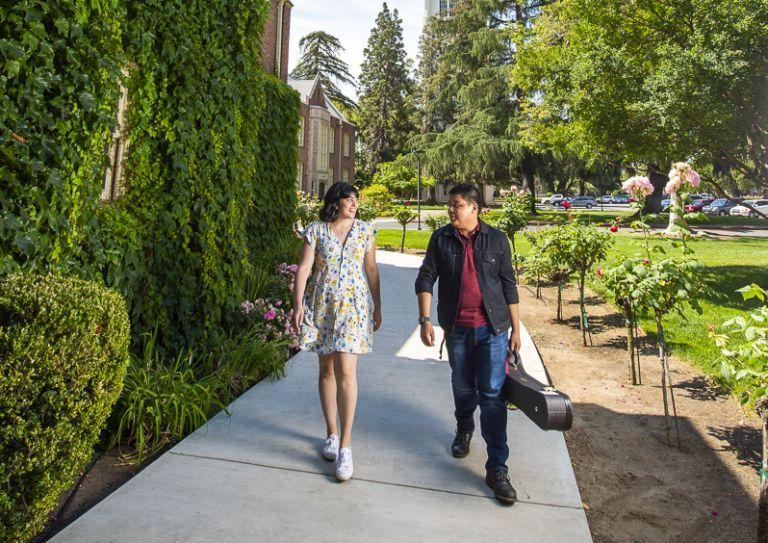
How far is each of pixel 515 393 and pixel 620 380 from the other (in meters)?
3.17

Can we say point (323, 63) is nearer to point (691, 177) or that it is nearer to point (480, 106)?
point (480, 106)

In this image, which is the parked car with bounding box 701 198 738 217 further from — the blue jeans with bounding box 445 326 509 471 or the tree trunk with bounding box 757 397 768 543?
the blue jeans with bounding box 445 326 509 471

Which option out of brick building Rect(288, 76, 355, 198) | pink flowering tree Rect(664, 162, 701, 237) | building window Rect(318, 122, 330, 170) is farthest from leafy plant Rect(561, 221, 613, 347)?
building window Rect(318, 122, 330, 170)

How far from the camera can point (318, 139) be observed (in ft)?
121

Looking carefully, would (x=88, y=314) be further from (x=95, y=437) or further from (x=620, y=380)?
(x=620, y=380)

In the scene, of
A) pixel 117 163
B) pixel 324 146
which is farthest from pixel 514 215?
pixel 324 146

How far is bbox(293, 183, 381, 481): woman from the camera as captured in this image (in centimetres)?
344

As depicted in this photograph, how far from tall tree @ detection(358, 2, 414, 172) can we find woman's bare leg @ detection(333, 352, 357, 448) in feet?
205

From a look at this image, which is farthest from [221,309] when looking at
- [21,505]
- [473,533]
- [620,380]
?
[620,380]

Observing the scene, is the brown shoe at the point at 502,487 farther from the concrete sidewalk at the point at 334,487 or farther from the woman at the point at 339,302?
the woman at the point at 339,302

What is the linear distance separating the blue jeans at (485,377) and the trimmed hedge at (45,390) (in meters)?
2.08

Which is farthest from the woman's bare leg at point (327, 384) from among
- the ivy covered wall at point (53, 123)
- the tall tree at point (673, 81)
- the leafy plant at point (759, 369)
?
the tall tree at point (673, 81)

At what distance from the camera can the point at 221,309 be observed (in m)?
5.71

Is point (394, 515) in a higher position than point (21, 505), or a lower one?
lower
